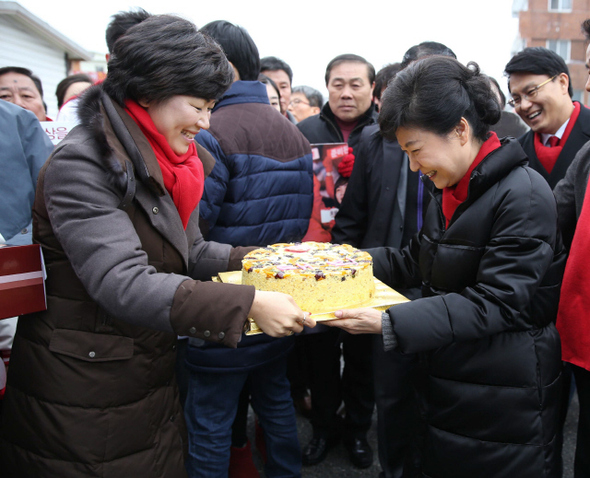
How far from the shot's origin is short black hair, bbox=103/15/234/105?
1819 mm

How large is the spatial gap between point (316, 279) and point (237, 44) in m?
1.67

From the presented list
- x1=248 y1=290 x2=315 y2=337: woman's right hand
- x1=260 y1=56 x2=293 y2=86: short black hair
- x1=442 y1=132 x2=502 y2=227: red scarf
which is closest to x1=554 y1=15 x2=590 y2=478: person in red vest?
x1=442 y1=132 x2=502 y2=227: red scarf

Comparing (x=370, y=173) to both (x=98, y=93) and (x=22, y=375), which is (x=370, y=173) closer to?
(x=98, y=93)

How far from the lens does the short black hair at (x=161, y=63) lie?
5.97 ft

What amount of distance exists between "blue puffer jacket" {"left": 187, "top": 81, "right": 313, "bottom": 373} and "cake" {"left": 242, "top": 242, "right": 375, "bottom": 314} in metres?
0.54

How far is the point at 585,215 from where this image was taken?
2.47m

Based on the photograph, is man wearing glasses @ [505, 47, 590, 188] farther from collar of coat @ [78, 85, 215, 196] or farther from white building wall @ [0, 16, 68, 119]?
white building wall @ [0, 16, 68, 119]

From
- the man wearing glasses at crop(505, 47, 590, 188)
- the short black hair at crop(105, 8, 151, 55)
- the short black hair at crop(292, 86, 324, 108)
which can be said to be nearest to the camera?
the short black hair at crop(105, 8, 151, 55)

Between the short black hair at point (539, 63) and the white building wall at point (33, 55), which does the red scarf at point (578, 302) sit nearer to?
the short black hair at point (539, 63)

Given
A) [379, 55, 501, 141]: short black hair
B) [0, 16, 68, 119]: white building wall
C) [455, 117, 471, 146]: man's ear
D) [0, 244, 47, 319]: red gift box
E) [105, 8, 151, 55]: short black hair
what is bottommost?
[0, 244, 47, 319]: red gift box

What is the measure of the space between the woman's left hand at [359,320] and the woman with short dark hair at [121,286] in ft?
0.76

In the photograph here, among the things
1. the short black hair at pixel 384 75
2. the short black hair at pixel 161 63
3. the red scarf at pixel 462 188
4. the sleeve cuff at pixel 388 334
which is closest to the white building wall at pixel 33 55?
the short black hair at pixel 384 75

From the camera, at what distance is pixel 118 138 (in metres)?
1.81

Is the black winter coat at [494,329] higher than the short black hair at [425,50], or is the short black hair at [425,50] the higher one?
the short black hair at [425,50]
